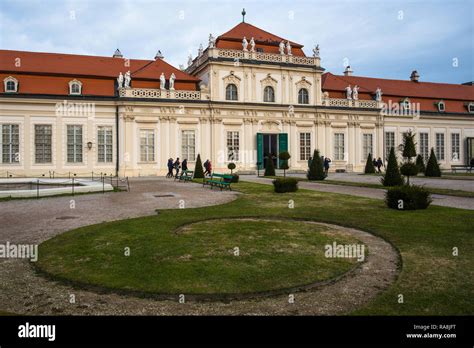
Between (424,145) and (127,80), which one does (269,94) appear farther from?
(424,145)

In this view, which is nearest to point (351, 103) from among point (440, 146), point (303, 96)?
point (303, 96)

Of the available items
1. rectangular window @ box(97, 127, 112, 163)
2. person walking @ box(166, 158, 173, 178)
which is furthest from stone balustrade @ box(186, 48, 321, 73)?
rectangular window @ box(97, 127, 112, 163)

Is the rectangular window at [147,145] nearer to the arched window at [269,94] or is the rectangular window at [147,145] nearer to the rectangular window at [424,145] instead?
the arched window at [269,94]

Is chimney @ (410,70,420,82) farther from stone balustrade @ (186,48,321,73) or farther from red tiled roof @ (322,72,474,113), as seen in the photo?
stone balustrade @ (186,48,321,73)

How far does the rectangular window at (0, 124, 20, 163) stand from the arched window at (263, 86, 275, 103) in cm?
2203

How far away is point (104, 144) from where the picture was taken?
34.1 m

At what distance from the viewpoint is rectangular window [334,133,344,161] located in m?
41.2

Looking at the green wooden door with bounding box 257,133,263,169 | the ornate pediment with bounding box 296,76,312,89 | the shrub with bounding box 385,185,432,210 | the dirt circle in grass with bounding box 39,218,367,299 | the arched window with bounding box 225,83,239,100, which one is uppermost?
the ornate pediment with bounding box 296,76,312,89

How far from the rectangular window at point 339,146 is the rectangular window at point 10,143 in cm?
2979

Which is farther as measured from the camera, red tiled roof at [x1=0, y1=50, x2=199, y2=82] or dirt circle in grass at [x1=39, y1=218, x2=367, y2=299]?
red tiled roof at [x1=0, y1=50, x2=199, y2=82]

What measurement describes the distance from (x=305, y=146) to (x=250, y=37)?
40.5 feet

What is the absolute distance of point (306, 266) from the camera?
6.19 meters
